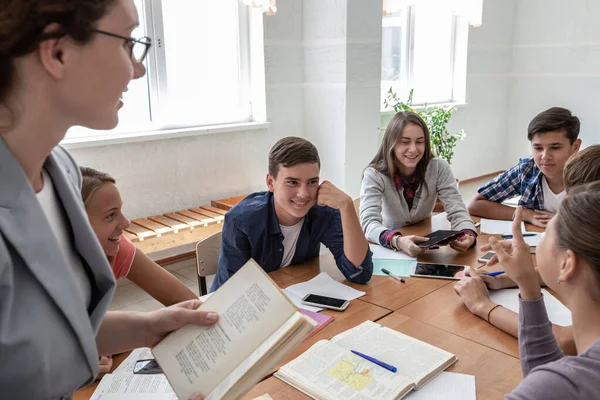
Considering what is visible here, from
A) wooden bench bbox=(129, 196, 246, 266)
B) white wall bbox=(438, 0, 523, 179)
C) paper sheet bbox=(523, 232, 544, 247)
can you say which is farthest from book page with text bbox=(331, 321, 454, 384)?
white wall bbox=(438, 0, 523, 179)

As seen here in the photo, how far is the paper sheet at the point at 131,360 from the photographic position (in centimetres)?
127

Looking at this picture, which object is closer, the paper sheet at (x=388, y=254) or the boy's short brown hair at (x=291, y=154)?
the boy's short brown hair at (x=291, y=154)

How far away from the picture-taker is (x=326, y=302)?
1608 mm

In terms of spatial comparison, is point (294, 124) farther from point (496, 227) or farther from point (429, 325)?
point (429, 325)

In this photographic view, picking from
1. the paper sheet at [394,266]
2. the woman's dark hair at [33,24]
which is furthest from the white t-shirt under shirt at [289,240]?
the woman's dark hair at [33,24]

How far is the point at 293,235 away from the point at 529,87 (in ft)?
18.7

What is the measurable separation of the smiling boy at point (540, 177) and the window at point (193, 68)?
7.35ft

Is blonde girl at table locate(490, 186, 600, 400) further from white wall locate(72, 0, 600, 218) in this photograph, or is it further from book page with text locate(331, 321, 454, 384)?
white wall locate(72, 0, 600, 218)

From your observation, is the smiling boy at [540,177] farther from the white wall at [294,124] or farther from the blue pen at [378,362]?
the white wall at [294,124]

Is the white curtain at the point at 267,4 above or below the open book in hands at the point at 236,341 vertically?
above

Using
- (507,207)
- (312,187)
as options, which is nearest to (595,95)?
(507,207)

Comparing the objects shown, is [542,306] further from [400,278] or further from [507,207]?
[507,207]

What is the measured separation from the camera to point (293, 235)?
2.04 metres

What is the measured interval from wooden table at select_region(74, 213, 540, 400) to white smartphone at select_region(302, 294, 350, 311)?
2 centimetres
